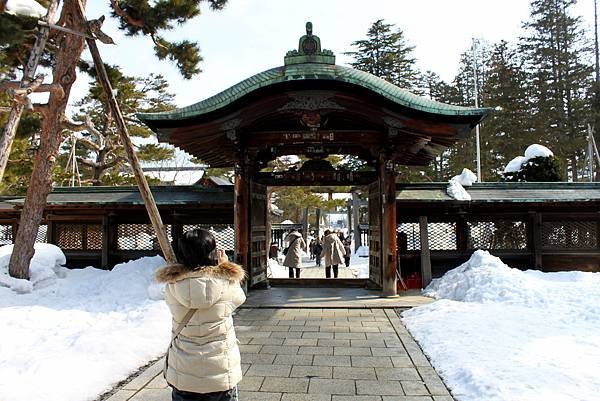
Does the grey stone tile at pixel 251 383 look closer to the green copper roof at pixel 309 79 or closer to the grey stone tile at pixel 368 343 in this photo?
the grey stone tile at pixel 368 343

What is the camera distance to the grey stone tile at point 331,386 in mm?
4824

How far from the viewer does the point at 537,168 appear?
1515 centimetres

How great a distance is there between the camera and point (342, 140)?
1044 centimetres

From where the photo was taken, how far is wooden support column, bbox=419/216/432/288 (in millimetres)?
11230

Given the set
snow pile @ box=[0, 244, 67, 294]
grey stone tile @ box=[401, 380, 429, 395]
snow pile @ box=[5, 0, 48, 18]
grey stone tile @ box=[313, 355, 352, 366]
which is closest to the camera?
grey stone tile @ box=[401, 380, 429, 395]

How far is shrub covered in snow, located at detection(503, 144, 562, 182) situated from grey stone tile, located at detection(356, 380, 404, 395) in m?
12.4

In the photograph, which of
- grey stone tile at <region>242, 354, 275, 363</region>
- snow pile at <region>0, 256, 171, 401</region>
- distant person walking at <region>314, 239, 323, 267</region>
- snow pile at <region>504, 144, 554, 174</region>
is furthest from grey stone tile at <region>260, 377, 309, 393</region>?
distant person walking at <region>314, 239, 323, 267</region>

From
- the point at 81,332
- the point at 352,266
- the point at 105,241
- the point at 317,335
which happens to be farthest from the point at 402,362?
the point at 352,266

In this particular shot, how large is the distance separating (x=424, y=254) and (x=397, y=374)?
248 inches

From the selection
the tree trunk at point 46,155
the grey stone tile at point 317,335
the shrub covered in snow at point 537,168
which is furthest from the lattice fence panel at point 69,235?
the shrub covered in snow at point 537,168

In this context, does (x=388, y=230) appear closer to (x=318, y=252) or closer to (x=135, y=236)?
(x=135, y=236)

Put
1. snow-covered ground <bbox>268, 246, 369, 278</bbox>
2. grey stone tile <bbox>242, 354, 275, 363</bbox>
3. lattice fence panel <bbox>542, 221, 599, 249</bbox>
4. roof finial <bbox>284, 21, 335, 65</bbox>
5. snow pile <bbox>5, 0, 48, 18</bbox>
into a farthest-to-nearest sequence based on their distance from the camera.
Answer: snow-covered ground <bbox>268, 246, 369, 278</bbox> → lattice fence panel <bbox>542, 221, 599, 249</bbox> → roof finial <bbox>284, 21, 335, 65</bbox> → snow pile <bbox>5, 0, 48, 18</bbox> → grey stone tile <bbox>242, 354, 275, 363</bbox>

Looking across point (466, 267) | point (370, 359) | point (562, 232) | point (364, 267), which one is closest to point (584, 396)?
point (370, 359)

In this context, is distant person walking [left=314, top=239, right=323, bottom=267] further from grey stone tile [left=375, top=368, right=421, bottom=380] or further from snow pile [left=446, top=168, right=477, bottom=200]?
grey stone tile [left=375, top=368, right=421, bottom=380]
